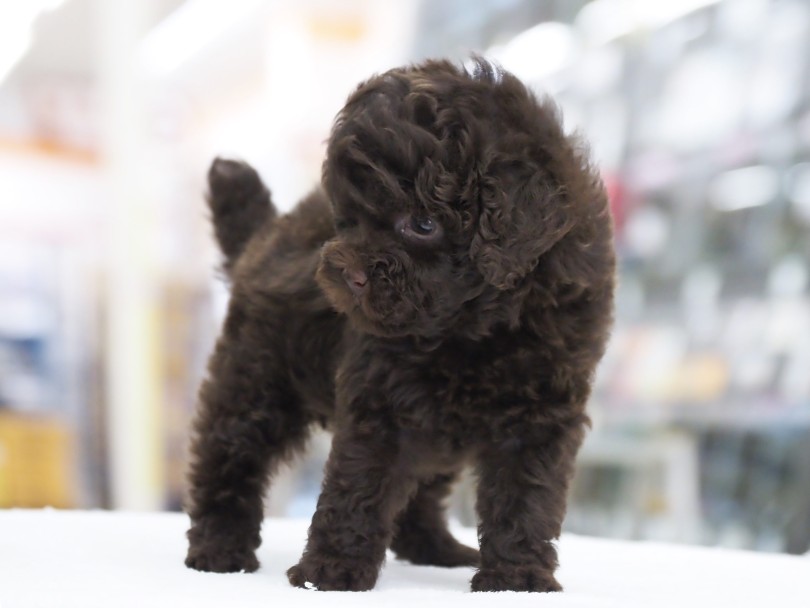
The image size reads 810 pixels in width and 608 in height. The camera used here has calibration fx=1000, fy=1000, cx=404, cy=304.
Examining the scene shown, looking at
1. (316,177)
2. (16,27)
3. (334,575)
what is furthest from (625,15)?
(334,575)

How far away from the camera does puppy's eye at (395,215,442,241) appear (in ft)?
5.37

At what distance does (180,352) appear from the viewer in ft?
15.9

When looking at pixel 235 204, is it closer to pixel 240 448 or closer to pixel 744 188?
pixel 240 448

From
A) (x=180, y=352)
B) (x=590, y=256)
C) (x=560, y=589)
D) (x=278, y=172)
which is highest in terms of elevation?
(x=278, y=172)

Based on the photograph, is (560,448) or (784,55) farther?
(784,55)

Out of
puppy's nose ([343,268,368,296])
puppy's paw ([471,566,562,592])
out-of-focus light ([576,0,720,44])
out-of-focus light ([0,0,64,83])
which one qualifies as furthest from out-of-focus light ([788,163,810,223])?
out-of-focus light ([0,0,64,83])

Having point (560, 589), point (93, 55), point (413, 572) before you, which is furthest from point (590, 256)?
point (93, 55)

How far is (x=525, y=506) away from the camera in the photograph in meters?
1.73

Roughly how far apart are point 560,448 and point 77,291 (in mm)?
3605

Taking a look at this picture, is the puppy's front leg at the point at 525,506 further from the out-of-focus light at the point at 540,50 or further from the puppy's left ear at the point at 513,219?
the out-of-focus light at the point at 540,50

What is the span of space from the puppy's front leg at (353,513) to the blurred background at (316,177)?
206cm

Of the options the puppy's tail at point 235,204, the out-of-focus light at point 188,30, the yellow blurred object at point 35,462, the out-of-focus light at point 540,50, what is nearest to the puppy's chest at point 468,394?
the puppy's tail at point 235,204

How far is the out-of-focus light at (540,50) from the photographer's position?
4569mm

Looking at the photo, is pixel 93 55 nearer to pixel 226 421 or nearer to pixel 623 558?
pixel 226 421
